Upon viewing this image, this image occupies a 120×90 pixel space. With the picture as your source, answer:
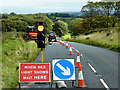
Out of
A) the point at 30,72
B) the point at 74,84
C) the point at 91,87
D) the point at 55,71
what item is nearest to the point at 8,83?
the point at 30,72

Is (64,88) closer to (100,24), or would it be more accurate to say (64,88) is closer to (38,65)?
(38,65)

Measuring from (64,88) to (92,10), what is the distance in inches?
2355

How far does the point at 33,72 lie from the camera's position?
8172 mm

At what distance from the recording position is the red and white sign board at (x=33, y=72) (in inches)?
320

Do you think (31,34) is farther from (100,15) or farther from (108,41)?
(100,15)

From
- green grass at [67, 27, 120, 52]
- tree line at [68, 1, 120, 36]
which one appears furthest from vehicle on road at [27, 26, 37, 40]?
tree line at [68, 1, 120, 36]

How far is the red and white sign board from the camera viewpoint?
8125 mm

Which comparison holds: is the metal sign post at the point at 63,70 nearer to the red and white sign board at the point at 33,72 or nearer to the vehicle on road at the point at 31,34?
the red and white sign board at the point at 33,72

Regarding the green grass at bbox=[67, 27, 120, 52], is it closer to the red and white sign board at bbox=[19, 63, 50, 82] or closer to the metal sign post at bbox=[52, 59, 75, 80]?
the metal sign post at bbox=[52, 59, 75, 80]

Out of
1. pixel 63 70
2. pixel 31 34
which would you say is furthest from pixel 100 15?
pixel 63 70

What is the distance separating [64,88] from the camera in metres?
8.52

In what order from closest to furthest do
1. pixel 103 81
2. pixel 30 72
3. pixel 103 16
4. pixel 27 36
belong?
pixel 30 72, pixel 103 81, pixel 27 36, pixel 103 16

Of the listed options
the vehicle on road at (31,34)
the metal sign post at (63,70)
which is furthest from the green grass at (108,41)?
the metal sign post at (63,70)

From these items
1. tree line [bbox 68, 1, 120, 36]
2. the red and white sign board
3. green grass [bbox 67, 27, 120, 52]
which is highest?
tree line [bbox 68, 1, 120, 36]
